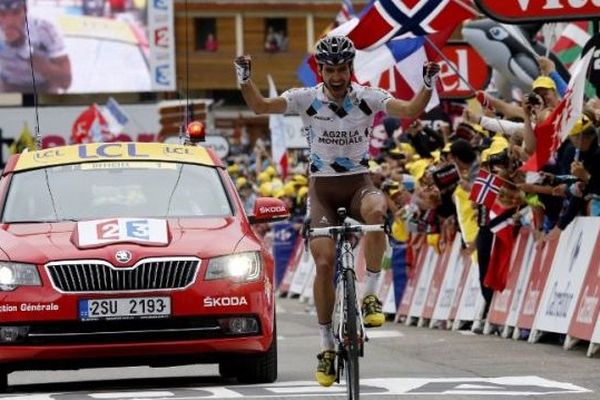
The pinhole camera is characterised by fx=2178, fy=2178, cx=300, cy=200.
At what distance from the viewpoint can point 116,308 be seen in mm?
14055

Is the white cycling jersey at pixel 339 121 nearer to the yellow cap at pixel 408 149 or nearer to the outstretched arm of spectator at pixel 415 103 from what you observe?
the outstretched arm of spectator at pixel 415 103

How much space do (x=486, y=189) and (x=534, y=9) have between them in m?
3.29

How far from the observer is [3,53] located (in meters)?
85.5

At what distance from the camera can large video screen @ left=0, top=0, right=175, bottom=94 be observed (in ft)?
281

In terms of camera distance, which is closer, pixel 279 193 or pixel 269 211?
pixel 269 211

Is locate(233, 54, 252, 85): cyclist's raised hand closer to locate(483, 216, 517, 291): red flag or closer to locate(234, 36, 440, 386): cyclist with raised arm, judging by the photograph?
locate(234, 36, 440, 386): cyclist with raised arm

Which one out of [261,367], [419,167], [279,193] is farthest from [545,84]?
[279,193]

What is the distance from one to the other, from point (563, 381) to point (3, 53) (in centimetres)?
7252

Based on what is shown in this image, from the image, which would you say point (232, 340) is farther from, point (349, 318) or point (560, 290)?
point (560, 290)

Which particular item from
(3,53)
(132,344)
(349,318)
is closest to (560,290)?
(132,344)

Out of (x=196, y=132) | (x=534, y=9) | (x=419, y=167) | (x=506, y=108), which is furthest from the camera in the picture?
(x=419, y=167)

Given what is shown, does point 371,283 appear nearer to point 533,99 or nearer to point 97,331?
point 97,331

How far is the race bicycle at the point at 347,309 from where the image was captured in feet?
39.3

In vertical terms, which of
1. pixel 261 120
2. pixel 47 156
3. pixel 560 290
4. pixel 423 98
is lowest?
pixel 261 120
